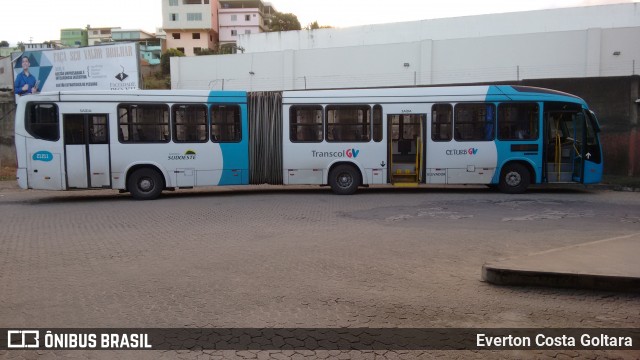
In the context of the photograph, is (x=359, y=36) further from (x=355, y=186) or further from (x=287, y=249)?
(x=287, y=249)

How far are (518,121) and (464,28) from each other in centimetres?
3082

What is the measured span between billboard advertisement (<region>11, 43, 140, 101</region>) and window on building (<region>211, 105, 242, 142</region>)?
14202mm

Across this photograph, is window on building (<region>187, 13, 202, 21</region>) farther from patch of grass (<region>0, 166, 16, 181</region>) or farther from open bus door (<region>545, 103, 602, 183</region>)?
open bus door (<region>545, 103, 602, 183</region>)

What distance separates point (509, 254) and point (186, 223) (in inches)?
246

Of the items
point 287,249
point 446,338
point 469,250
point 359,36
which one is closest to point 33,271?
point 287,249

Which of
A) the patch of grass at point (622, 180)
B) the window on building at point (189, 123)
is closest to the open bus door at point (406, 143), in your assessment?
the window on building at point (189, 123)

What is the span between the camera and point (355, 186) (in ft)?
49.3

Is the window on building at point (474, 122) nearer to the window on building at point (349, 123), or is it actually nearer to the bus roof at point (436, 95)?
the bus roof at point (436, 95)

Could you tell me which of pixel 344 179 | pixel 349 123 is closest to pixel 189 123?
pixel 349 123

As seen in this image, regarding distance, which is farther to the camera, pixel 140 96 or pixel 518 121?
pixel 518 121

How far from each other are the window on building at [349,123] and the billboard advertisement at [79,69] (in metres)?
15.9

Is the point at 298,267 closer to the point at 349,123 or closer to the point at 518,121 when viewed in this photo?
the point at 349,123

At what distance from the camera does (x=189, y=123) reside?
1468 centimetres

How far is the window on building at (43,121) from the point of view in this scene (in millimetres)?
13898
